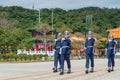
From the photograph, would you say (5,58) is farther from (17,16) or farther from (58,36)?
(17,16)

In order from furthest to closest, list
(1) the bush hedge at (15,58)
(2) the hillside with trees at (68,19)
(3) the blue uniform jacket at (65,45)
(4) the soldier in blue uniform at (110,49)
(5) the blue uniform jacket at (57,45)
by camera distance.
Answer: (2) the hillside with trees at (68,19) → (1) the bush hedge at (15,58) → (4) the soldier in blue uniform at (110,49) → (5) the blue uniform jacket at (57,45) → (3) the blue uniform jacket at (65,45)

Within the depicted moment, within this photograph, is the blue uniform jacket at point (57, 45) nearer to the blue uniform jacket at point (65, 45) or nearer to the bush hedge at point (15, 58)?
the blue uniform jacket at point (65, 45)

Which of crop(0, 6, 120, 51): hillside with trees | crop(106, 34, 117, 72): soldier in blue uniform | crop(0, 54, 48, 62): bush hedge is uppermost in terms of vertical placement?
crop(0, 6, 120, 51): hillside with trees

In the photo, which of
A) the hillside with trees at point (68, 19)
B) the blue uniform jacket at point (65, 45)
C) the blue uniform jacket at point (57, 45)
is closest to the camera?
the blue uniform jacket at point (65, 45)

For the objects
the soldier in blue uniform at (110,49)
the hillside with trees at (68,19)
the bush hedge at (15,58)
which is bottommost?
the bush hedge at (15,58)

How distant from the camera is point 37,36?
261 ft

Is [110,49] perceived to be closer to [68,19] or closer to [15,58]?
[15,58]

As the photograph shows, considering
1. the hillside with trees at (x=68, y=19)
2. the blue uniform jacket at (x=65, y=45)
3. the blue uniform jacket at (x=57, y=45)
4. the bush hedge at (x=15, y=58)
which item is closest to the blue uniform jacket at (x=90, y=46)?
the blue uniform jacket at (x=65, y=45)

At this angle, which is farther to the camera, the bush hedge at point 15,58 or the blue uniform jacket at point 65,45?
the bush hedge at point 15,58

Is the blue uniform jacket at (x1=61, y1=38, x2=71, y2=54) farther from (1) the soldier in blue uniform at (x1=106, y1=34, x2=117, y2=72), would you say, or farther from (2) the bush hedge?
(2) the bush hedge

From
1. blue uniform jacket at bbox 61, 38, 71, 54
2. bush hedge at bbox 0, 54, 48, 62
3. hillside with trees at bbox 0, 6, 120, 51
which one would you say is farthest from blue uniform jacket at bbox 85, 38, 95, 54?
hillside with trees at bbox 0, 6, 120, 51

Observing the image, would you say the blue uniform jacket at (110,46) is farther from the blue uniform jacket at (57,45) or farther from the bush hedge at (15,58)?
the bush hedge at (15,58)

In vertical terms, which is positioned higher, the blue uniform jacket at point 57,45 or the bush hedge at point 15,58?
the blue uniform jacket at point 57,45

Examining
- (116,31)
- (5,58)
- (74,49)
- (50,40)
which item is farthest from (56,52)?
(116,31)
